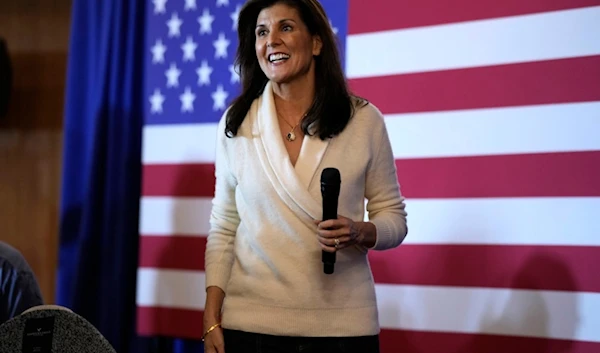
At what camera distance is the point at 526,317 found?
230 cm

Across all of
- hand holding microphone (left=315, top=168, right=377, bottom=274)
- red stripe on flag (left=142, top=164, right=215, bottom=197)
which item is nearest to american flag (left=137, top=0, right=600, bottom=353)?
red stripe on flag (left=142, top=164, right=215, bottom=197)

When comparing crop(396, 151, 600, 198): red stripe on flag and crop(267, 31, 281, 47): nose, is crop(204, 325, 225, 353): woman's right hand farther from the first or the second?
crop(396, 151, 600, 198): red stripe on flag

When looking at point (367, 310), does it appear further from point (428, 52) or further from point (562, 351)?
point (428, 52)

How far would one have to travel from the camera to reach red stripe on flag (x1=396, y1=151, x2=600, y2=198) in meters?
2.23

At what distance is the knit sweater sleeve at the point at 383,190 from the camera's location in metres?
1.57

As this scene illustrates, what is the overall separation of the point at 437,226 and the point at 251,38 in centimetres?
106

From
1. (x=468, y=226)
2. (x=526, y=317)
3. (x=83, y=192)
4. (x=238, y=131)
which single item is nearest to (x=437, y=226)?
(x=468, y=226)

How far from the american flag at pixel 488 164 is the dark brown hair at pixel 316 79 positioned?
0.89m

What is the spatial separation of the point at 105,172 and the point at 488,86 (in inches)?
68.1

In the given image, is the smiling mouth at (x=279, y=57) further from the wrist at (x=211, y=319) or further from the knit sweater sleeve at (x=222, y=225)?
the wrist at (x=211, y=319)

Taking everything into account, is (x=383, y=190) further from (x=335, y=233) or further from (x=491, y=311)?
(x=491, y=311)

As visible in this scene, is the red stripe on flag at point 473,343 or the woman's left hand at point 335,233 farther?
the red stripe on flag at point 473,343

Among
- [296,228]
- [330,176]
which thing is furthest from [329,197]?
[296,228]

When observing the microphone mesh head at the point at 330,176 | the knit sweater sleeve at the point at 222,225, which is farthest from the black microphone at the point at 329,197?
the knit sweater sleeve at the point at 222,225
